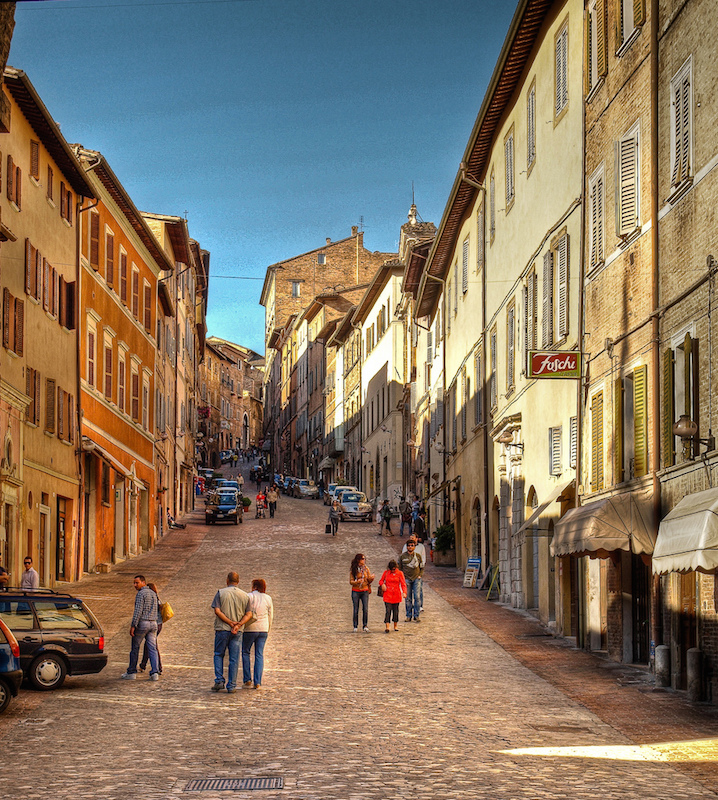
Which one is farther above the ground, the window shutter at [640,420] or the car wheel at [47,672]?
the window shutter at [640,420]

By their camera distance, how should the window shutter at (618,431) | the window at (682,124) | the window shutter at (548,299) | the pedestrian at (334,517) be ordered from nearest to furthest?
the window at (682,124)
the window shutter at (618,431)
the window shutter at (548,299)
the pedestrian at (334,517)

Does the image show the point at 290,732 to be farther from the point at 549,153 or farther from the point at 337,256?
the point at 337,256

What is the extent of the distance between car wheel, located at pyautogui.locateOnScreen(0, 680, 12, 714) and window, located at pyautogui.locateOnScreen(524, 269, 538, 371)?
1393 centimetres

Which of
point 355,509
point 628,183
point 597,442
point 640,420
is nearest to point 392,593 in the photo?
point 597,442

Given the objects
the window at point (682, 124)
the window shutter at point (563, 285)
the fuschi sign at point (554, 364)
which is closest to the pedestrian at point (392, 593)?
the fuschi sign at point (554, 364)

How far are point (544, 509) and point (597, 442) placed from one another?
389 cm

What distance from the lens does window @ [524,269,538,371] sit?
25750 millimetres

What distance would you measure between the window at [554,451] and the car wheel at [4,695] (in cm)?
1233

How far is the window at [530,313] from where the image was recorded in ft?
84.5

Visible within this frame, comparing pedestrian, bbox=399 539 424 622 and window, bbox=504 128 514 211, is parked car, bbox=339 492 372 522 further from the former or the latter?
pedestrian, bbox=399 539 424 622

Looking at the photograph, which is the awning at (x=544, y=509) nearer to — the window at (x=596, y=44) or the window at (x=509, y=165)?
the window at (x=596, y=44)

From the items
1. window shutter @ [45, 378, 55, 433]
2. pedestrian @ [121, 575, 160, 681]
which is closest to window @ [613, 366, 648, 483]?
pedestrian @ [121, 575, 160, 681]

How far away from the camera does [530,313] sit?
86.2ft

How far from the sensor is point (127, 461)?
4088 centimetres
